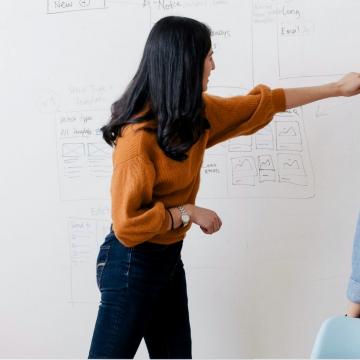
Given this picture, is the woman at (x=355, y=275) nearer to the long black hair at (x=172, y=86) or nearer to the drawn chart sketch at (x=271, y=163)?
the long black hair at (x=172, y=86)

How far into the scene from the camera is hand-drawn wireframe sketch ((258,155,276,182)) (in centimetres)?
178

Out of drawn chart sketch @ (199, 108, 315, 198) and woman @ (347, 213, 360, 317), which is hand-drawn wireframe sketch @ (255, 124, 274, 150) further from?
woman @ (347, 213, 360, 317)

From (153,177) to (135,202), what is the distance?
72mm

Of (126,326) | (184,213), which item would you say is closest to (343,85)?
(184,213)

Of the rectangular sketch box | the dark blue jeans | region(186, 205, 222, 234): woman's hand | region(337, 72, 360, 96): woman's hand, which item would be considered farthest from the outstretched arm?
the rectangular sketch box

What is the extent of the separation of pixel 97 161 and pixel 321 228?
803 millimetres

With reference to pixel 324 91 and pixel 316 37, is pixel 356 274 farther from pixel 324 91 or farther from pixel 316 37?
pixel 316 37

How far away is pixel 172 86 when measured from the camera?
1.27 m

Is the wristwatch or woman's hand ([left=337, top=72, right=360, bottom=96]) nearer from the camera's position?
the wristwatch

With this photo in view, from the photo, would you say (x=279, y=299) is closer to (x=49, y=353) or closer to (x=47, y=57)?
(x=49, y=353)

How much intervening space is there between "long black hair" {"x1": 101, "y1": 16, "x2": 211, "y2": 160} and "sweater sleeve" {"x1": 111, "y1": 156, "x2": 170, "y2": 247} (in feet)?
0.30

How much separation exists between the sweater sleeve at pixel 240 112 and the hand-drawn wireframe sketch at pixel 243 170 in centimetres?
29

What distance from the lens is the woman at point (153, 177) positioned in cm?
126

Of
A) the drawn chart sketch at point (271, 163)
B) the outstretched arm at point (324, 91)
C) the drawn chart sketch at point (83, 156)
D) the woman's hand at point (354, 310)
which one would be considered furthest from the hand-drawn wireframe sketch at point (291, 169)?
the woman's hand at point (354, 310)
